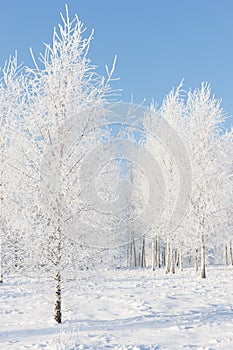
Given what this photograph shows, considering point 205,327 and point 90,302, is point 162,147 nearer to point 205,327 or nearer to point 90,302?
point 90,302

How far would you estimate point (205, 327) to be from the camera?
8.56 m

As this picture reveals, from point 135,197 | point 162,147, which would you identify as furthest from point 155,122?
point 135,197

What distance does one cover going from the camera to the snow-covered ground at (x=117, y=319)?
7.44 m

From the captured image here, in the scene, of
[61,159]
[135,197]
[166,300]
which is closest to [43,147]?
[61,159]

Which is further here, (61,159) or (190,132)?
(190,132)

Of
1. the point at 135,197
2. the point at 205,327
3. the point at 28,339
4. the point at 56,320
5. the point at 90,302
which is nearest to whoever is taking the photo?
the point at 28,339

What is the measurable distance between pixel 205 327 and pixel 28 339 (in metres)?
3.93

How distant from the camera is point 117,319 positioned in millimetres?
9406

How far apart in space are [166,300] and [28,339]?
5.32 meters

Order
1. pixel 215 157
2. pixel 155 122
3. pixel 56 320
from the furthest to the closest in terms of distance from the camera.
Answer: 1. pixel 155 122
2. pixel 215 157
3. pixel 56 320

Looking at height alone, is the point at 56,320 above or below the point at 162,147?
below

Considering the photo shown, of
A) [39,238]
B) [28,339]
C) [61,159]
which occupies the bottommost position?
[28,339]

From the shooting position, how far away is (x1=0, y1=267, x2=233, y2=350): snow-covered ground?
7443mm

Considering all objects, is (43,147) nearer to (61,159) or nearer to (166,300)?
(61,159)
